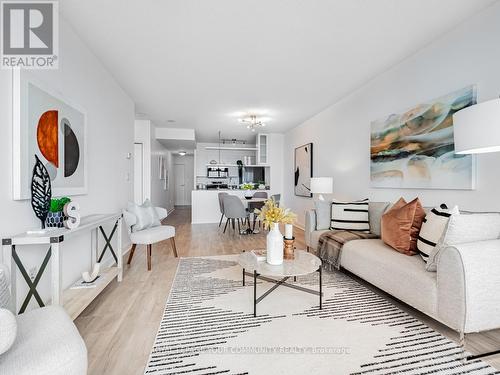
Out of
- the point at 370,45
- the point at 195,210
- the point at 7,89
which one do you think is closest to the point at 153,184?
the point at 195,210

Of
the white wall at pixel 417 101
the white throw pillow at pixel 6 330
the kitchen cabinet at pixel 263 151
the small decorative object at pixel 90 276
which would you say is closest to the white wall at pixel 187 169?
the kitchen cabinet at pixel 263 151

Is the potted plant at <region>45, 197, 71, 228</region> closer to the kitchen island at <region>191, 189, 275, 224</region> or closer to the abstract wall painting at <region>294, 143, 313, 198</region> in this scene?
the abstract wall painting at <region>294, 143, 313, 198</region>

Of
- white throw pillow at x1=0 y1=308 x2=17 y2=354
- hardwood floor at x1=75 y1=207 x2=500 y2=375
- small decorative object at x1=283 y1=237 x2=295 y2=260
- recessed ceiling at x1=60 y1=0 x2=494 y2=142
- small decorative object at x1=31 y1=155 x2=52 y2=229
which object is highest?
recessed ceiling at x1=60 y1=0 x2=494 y2=142

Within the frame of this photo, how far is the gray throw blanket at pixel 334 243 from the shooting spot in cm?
284

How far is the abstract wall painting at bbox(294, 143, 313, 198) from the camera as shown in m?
5.55

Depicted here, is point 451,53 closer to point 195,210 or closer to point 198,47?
point 198,47

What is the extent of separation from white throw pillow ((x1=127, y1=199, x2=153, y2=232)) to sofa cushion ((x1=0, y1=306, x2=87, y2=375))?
2.13 meters

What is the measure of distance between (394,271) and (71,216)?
2.61 m

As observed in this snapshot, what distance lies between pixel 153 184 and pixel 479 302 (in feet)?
19.8

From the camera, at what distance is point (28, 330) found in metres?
1.02

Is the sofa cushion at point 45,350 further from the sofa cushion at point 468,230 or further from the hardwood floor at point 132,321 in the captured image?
the sofa cushion at point 468,230

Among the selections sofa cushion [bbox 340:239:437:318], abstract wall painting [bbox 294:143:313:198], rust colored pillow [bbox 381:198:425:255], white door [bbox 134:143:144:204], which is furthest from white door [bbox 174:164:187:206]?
rust colored pillow [bbox 381:198:425:255]

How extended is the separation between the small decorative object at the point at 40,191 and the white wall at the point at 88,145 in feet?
0.19

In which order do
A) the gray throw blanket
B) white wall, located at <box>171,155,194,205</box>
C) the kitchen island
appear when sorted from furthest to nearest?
white wall, located at <box>171,155,194,205</box> < the kitchen island < the gray throw blanket
